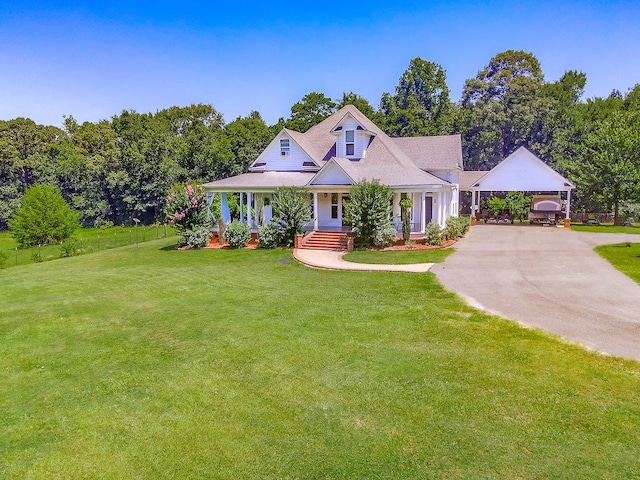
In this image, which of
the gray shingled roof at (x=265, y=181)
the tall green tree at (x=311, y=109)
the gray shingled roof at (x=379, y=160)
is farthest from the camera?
the tall green tree at (x=311, y=109)

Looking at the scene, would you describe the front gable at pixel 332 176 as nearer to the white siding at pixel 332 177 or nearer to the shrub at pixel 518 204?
the white siding at pixel 332 177

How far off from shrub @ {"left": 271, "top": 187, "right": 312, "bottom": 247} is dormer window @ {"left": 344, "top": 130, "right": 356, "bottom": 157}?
6.07 meters

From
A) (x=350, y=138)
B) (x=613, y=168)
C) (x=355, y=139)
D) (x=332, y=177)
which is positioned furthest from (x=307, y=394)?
(x=613, y=168)

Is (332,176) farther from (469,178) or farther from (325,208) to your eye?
(469,178)

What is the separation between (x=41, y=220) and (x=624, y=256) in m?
40.6

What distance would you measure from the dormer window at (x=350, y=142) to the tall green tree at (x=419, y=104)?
81.5 feet

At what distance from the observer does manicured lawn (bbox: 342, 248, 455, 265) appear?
761 inches

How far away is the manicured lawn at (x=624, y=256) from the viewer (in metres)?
16.0

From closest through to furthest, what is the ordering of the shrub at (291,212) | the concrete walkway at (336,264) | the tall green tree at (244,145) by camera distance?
the concrete walkway at (336,264)
the shrub at (291,212)
the tall green tree at (244,145)

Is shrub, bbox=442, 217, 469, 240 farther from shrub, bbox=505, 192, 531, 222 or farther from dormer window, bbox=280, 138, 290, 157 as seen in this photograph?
shrub, bbox=505, 192, 531, 222

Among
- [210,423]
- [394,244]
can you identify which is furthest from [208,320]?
[394,244]

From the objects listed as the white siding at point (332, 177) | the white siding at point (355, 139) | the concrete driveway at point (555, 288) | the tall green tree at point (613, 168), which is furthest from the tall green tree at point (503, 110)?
the white siding at point (332, 177)

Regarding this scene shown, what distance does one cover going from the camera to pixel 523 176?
34.5 m

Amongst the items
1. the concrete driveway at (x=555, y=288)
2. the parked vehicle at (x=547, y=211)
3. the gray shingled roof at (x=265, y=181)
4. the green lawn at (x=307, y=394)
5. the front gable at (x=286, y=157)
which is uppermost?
the front gable at (x=286, y=157)
